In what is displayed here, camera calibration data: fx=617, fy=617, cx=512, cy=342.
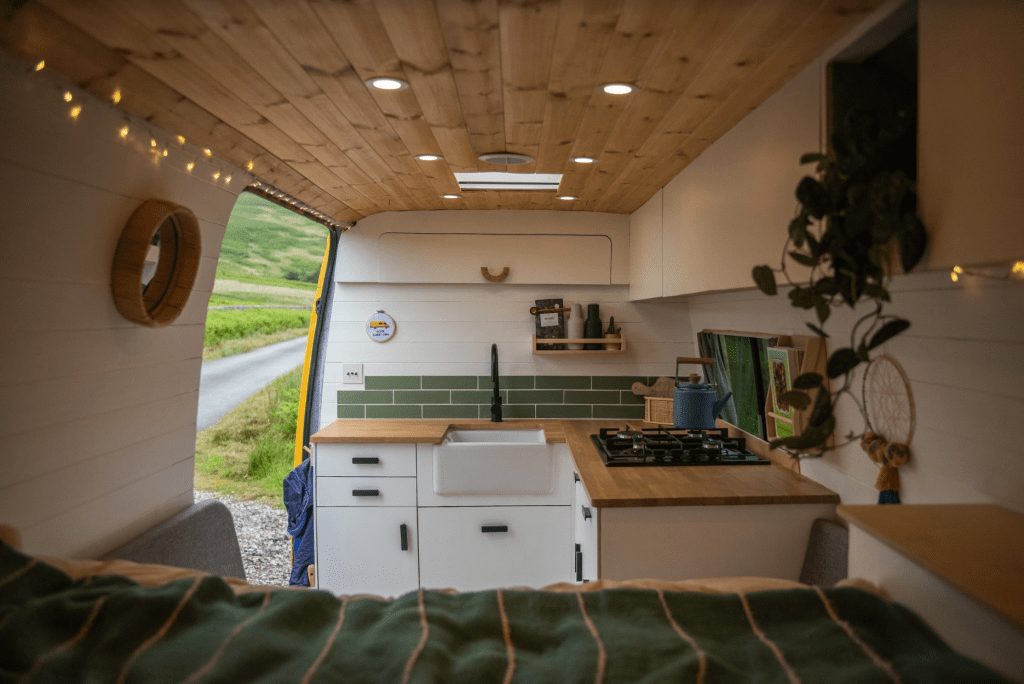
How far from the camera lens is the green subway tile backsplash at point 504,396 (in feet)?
12.3

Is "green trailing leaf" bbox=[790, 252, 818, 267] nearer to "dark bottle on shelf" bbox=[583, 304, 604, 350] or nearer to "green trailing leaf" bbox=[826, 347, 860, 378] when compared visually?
"green trailing leaf" bbox=[826, 347, 860, 378]

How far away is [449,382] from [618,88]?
2365 mm

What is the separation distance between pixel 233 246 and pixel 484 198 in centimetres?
169

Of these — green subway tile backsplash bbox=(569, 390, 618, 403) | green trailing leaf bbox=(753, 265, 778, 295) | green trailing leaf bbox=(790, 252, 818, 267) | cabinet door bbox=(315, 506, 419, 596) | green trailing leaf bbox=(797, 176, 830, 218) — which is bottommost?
cabinet door bbox=(315, 506, 419, 596)

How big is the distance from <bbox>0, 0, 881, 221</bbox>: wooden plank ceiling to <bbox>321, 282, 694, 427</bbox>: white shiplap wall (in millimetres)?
1392

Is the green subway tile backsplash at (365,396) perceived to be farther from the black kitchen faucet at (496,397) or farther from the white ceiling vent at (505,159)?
the white ceiling vent at (505,159)

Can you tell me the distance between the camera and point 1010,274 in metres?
1.21

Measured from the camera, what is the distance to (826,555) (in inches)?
74.1

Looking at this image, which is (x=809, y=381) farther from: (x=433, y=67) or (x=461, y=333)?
(x=461, y=333)

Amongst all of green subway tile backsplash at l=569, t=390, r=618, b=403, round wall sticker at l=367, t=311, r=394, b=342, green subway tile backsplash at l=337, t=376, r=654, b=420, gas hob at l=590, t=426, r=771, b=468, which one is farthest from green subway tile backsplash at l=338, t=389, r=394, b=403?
gas hob at l=590, t=426, r=771, b=468

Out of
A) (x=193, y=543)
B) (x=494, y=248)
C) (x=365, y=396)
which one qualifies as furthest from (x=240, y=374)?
(x=193, y=543)

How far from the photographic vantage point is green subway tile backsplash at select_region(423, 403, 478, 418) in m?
3.75

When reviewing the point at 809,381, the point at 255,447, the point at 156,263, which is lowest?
the point at 255,447

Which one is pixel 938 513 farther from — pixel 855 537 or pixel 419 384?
pixel 419 384
